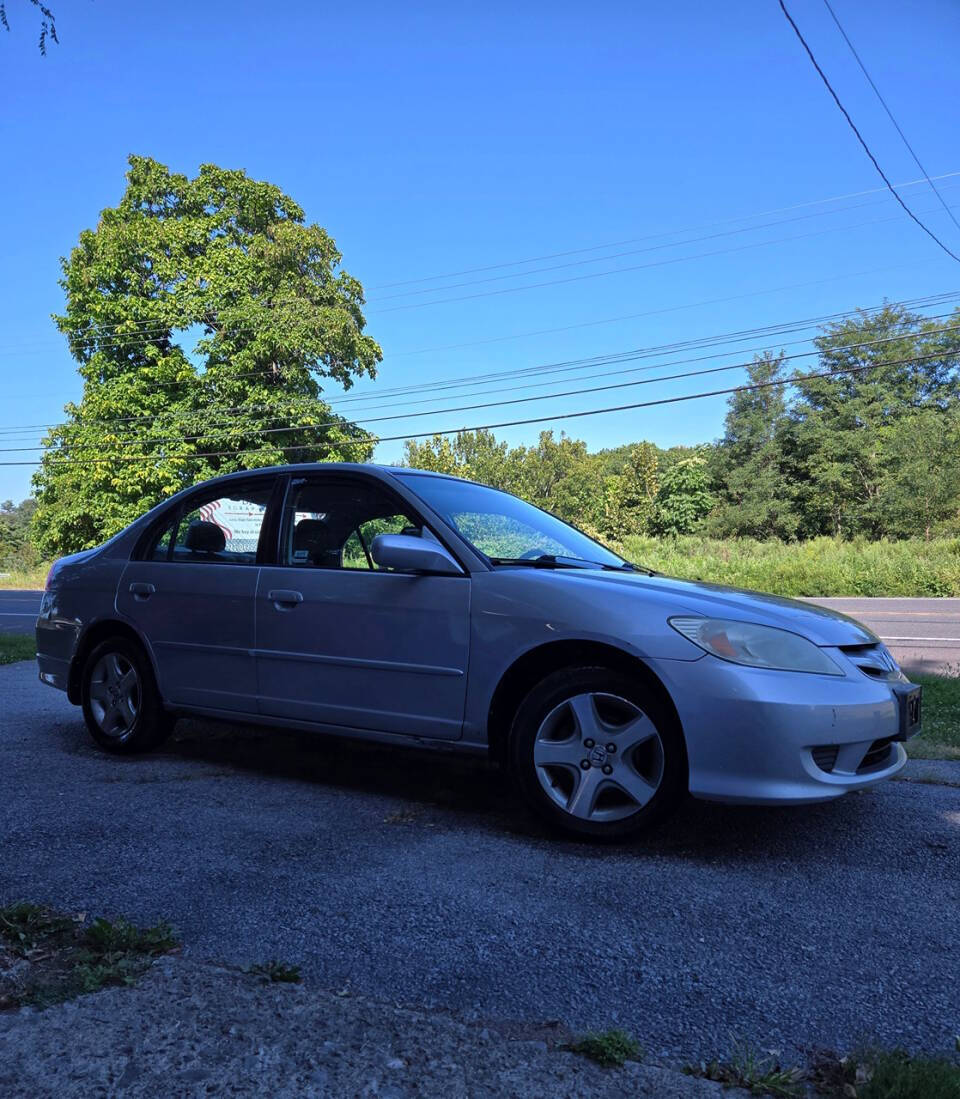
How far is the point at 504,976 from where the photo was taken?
2.17m

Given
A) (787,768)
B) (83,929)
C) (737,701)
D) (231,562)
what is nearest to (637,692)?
(737,701)

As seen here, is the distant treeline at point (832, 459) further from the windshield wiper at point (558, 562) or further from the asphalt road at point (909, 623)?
the windshield wiper at point (558, 562)

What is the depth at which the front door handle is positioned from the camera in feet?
13.0

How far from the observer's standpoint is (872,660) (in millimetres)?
3283

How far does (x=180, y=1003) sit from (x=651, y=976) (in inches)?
46.8

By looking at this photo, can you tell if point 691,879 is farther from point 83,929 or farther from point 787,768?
point 83,929

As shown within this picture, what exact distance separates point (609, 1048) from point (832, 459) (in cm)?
4342

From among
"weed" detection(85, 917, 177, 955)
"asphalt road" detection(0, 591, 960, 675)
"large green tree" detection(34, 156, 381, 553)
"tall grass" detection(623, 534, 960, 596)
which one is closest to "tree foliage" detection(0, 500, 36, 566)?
"large green tree" detection(34, 156, 381, 553)

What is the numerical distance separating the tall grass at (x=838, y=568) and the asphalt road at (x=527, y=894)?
59.2ft

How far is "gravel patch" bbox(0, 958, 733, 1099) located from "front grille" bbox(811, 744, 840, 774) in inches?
59.5

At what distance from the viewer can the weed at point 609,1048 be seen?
1.78 meters

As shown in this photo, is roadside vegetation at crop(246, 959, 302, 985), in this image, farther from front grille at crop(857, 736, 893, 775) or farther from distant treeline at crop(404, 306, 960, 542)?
distant treeline at crop(404, 306, 960, 542)

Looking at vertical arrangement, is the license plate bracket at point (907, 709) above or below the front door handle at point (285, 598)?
below

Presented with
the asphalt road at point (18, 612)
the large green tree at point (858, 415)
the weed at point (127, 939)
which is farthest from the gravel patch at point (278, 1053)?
the large green tree at point (858, 415)
